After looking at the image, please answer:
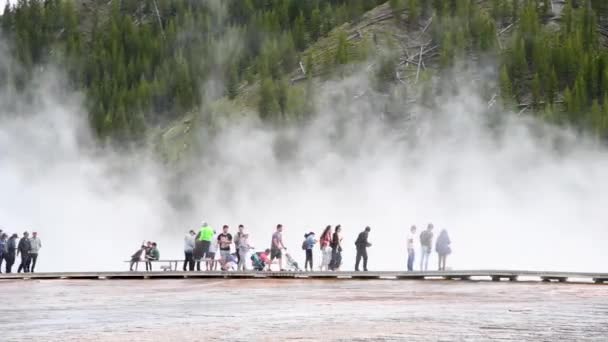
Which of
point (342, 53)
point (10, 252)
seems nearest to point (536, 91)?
point (342, 53)

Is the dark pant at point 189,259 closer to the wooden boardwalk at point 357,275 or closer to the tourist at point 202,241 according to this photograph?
the tourist at point 202,241

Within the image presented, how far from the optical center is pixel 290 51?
98.1 m

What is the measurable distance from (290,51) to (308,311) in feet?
253

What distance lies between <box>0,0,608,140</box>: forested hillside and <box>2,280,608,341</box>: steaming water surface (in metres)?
51.8

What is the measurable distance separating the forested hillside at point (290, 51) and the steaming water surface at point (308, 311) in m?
51.8

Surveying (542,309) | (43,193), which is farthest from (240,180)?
(542,309)

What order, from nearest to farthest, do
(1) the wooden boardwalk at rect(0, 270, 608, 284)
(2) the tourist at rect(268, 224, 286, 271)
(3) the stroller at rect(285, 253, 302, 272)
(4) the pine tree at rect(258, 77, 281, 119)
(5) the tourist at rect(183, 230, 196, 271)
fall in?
(1) the wooden boardwalk at rect(0, 270, 608, 284) < (2) the tourist at rect(268, 224, 286, 271) < (3) the stroller at rect(285, 253, 302, 272) < (5) the tourist at rect(183, 230, 196, 271) < (4) the pine tree at rect(258, 77, 281, 119)

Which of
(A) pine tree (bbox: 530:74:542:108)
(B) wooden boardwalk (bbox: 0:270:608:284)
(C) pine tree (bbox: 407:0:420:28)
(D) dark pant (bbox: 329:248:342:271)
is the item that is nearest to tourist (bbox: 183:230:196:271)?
(B) wooden boardwalk (bbox: 0:270:608:284)

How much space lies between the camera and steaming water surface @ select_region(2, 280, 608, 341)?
17.6 metres

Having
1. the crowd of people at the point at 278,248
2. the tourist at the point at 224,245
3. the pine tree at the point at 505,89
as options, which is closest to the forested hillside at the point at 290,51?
the pine tree at the point at 505,89

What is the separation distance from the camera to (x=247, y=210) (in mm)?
86750

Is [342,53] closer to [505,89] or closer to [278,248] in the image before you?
[505,89]

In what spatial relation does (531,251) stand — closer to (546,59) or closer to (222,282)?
(546,59)

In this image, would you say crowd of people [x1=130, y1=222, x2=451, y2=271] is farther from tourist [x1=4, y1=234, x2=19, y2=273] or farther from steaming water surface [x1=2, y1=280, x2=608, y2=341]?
tourist [x1=4, y1=234, x2=19, y2=273]
